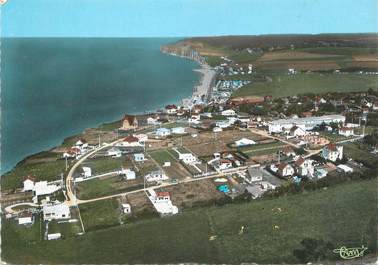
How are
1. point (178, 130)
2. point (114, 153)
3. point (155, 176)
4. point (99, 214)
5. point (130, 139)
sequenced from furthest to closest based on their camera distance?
point (178, 130) < point (130, 139) < point (114, 153) < point (155, 176) < point (99, 214)

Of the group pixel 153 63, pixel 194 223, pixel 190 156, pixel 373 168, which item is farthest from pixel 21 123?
pixel 153 63

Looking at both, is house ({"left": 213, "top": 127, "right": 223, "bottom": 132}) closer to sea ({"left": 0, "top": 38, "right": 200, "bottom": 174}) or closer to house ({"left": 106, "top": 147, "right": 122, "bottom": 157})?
house ({"left": 106, "top": 147, "right": 122, "bottom": 157})

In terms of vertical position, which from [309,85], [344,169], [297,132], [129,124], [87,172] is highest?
[309,85]

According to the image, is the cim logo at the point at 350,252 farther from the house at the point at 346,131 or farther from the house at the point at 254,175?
the house at the point at 346,131

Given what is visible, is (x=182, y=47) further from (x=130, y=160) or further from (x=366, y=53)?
(x=130, y=160)

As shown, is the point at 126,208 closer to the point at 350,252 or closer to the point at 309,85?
the point at 350,252

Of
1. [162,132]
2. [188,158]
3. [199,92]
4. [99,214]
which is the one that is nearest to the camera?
[99,214]

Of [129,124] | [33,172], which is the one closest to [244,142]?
[129,124]

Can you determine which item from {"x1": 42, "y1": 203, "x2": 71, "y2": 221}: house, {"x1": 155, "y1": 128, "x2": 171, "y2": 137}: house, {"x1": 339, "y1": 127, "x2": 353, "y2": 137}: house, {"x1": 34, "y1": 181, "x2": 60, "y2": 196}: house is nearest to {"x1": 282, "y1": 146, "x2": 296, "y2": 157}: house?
{"x1": 339, "y1": 127, "x2": 353, "y2": 137}: house
